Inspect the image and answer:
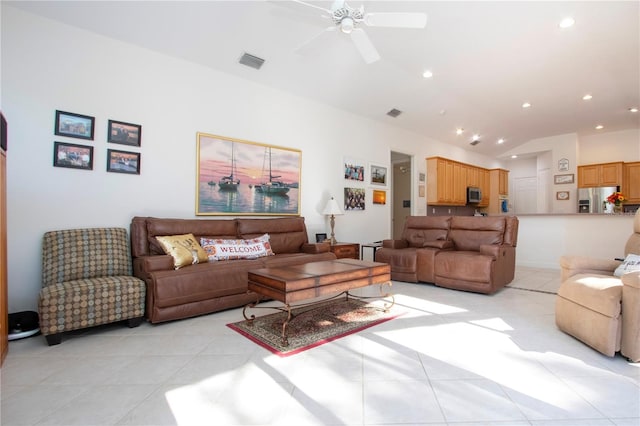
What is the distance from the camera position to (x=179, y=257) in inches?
123

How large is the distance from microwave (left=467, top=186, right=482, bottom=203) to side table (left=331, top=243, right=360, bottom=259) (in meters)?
4.52

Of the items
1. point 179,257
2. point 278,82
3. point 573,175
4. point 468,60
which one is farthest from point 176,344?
point 573,175

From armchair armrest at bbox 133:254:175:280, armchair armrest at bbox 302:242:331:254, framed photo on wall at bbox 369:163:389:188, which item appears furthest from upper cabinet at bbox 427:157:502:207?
armchair armrest at bbox 133:254:175:280

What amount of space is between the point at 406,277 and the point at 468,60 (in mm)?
3277

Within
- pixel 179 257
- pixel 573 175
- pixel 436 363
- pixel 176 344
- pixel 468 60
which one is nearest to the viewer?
pixel 436 363

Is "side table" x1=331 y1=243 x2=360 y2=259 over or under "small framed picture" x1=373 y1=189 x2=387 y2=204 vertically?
under

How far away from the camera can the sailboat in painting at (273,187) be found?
4.59 meters

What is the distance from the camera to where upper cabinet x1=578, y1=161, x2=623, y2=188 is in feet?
24.0

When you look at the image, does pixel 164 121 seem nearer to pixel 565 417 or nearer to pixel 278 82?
pixel 278 82

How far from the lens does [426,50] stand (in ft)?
13.7

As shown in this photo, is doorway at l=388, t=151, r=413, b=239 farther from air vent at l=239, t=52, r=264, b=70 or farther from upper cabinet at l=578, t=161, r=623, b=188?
air vent at l=239, t=52, r=264, b=70

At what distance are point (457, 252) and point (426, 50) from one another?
9.22ft

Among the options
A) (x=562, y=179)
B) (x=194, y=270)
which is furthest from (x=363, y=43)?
(x=562, y=179)

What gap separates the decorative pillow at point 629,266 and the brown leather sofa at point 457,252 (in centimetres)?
129
